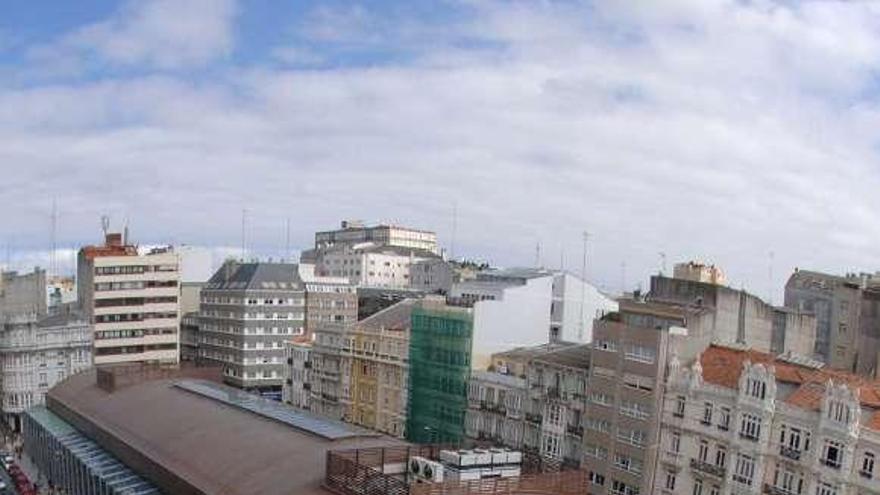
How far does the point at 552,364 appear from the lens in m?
66.2

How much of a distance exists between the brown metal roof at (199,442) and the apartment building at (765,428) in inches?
755

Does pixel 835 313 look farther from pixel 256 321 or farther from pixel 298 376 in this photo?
pixel 256 321

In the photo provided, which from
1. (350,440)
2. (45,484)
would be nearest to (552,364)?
(350,440)

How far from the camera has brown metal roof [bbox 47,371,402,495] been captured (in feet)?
167

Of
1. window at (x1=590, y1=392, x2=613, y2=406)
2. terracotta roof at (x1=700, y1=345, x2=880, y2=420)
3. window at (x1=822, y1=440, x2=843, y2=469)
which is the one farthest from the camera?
window at (x1=590, y1=392, x2=613, y2=406)

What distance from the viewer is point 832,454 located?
4828 cm

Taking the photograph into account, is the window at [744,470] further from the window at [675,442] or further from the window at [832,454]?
the window at [832,454]

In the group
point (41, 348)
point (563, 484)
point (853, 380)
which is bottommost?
point (41, 348)

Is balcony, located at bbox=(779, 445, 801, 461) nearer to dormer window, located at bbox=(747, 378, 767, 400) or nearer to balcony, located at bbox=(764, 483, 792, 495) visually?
balcony, located at bbox=(764, 483, 792, 495)

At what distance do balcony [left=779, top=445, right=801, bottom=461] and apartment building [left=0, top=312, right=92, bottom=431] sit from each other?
86.3 meters

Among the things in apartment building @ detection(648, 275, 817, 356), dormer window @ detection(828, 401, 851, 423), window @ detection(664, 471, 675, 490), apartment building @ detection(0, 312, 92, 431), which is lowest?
apartment building @ detection(0, 312, 92, 431)

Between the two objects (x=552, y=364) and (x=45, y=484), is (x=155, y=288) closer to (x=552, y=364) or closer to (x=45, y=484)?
(x=45, y=484)

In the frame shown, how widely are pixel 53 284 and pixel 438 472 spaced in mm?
146369

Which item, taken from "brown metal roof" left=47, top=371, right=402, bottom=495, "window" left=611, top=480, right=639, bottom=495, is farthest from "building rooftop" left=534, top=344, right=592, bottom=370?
"brown metal roof" left=47, top=371, right=402, bottom=495
